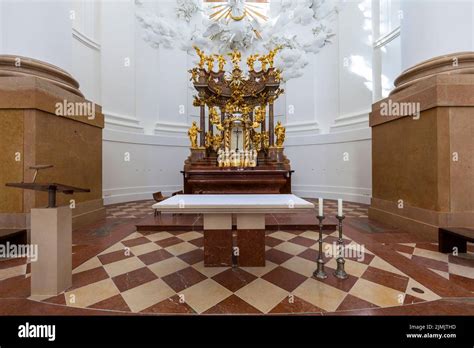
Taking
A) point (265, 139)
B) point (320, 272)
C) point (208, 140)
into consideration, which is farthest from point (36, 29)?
point (320, 272)

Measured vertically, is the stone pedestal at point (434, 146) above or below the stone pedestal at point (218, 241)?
above

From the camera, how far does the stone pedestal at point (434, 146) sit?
3133 mm

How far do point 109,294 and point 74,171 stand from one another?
309 cm

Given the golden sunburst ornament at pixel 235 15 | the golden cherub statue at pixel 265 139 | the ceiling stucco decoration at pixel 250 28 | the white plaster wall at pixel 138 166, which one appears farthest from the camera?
the golden sunburst ornament at pixel 235 15

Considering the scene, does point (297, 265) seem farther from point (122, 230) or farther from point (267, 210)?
point (122, 230)

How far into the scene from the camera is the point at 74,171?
4004mm

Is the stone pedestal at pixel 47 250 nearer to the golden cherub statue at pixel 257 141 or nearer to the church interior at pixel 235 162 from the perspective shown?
the church interior at pixel 235 162

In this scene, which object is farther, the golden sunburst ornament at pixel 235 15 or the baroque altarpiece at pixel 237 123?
the golden sunburst ornament at pixel 235 15

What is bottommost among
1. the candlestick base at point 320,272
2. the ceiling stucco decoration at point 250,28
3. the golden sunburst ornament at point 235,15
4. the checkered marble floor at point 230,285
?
the checkered marble floor at point 230,285

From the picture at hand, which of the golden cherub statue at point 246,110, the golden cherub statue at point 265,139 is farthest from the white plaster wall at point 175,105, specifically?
the golden cherub statue at point 246,110

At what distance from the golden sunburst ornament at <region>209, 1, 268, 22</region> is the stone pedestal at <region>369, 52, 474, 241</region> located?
748 centimetres

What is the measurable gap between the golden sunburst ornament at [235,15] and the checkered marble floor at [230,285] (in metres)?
9.84

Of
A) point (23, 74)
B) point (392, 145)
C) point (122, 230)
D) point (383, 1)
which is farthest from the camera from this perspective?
point (383, 1)
